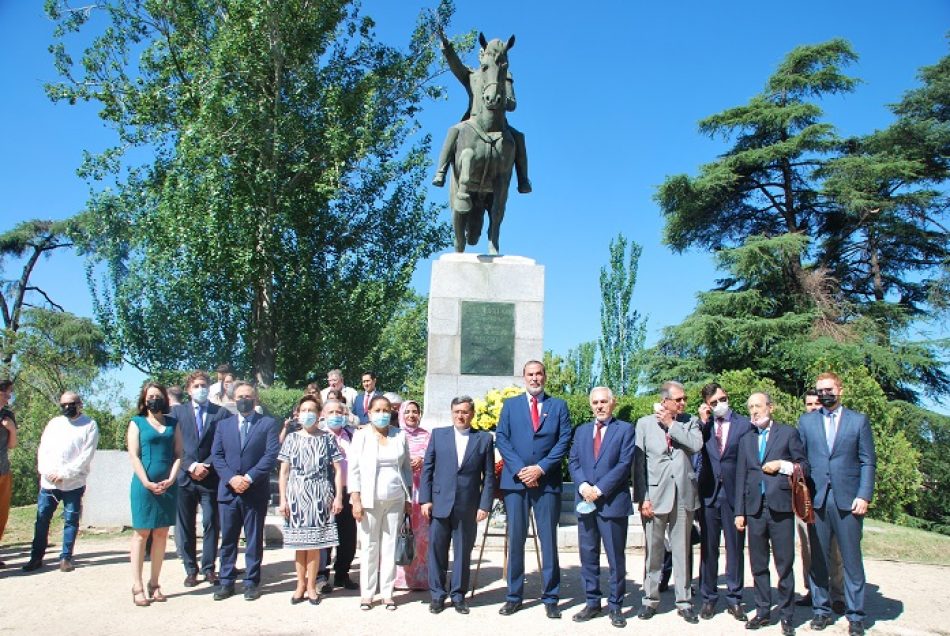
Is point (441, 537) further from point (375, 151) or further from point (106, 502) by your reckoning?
point (375, 151)

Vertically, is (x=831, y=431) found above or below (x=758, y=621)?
above

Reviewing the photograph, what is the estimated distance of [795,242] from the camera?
67.1 ft

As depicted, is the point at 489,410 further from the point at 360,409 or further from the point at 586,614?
the point at 586,614

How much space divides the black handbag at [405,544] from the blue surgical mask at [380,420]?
78 centimetres

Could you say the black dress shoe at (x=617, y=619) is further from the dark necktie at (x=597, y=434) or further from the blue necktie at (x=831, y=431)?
the blue necktie at (x=831, y=431)

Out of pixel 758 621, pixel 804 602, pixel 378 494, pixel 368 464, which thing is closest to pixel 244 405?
pixel 368 464

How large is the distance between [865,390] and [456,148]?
32.2 feet

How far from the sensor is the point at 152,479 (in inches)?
228

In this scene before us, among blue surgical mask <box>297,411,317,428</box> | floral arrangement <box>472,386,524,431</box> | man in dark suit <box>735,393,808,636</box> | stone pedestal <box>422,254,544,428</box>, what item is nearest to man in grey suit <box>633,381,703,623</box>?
man in dark suit <box>735,393,808,636</box>

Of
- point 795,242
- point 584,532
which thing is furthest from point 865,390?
point 584,532

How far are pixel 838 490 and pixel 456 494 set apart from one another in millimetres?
2903

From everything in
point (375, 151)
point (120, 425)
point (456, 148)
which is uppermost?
point (375, 151)

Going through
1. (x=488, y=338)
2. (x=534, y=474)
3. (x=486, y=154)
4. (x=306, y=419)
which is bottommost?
(x=534, y=474)

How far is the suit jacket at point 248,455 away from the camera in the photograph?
595 centimetres
